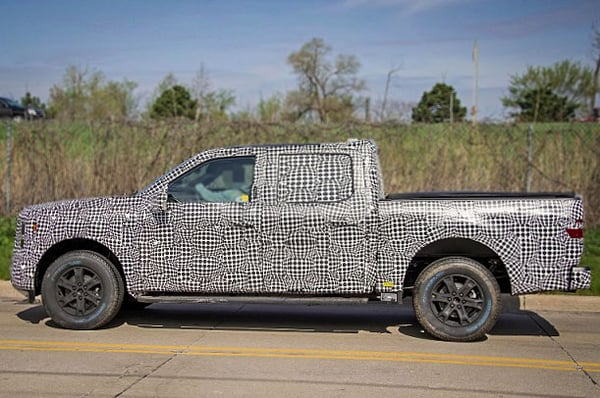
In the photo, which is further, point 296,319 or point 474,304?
point 296,319

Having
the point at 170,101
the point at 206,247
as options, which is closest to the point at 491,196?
the point at 206,247

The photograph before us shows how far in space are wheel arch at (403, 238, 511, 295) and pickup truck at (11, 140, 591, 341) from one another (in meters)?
0.01

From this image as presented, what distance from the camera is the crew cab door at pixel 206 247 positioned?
26.5 feet

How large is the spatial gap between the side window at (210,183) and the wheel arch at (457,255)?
1.91m

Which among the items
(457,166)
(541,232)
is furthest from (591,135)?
(541,232)

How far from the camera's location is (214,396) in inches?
236

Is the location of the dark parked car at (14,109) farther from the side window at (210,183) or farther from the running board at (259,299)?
the running board at (259,299)

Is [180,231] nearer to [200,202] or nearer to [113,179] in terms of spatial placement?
[200,202]

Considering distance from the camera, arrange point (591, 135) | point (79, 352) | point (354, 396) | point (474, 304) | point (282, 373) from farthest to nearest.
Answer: point (591, 135)
point (474, 304)
point (79, 352)
point (282, 373)
point (354, 396)

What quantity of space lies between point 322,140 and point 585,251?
6205 mm

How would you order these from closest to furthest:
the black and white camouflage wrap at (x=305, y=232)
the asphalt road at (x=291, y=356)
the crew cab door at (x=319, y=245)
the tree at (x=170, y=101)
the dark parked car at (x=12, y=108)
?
the asphalt road at (x=291, y=356), the black and white camouflage wrap at (x=305, y=232), the crew cab door at (x=319, y=245), the tree at (x=170, y=101), the dark parked car at (x=12, y=108)

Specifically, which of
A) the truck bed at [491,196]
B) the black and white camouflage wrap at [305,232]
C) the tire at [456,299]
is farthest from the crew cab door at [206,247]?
the tire at [456,299]

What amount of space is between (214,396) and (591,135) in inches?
491

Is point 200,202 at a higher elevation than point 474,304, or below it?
higher
